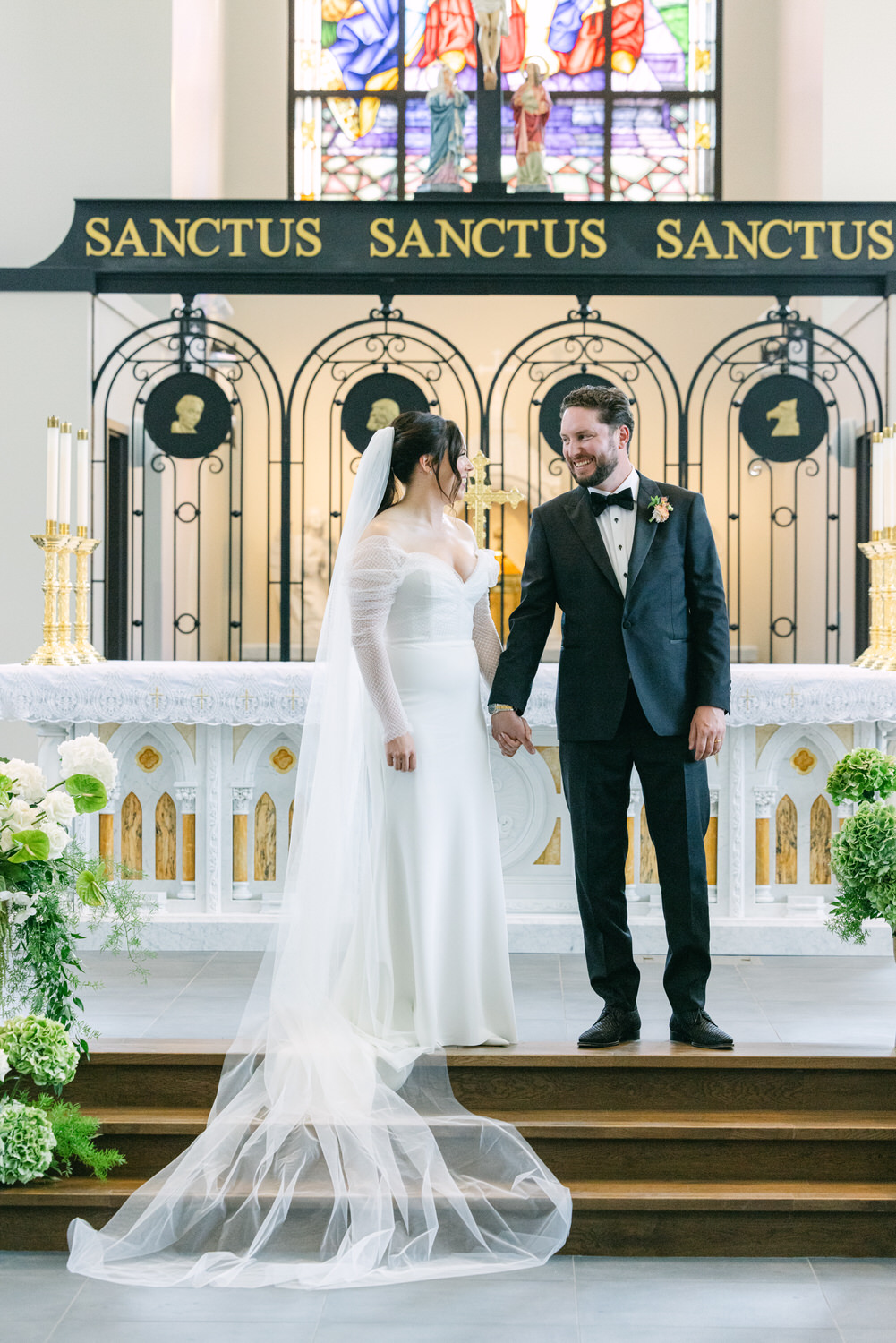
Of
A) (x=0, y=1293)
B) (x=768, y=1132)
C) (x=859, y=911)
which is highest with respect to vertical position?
(x=859, y=911)

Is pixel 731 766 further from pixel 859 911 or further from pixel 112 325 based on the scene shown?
pixel 112 325

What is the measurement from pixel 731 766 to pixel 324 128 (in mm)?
8986

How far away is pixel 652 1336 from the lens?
2744 millimetres

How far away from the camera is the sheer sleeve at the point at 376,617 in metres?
3.55

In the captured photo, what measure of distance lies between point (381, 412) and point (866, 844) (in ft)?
13.4

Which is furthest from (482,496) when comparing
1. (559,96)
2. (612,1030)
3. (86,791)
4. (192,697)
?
(559,96)

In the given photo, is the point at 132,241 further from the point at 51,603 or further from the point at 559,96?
the point at 559,96

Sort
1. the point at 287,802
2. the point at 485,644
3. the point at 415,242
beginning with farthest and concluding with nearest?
the point at 415,242
the point at 287,802
the point at 485,644

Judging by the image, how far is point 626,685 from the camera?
3.57 meters

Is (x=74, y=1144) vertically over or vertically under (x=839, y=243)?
under

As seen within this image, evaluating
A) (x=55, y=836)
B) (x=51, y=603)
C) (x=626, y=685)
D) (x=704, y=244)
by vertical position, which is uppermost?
(x=704, y=244)

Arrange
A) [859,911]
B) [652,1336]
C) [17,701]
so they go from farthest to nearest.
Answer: [17,701] < [859,911] < [652,1336]

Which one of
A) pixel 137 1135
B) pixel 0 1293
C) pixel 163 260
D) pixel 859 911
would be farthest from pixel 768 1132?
pixel 163 260

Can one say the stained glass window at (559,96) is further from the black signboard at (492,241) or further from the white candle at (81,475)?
the white candle at (81,475)
